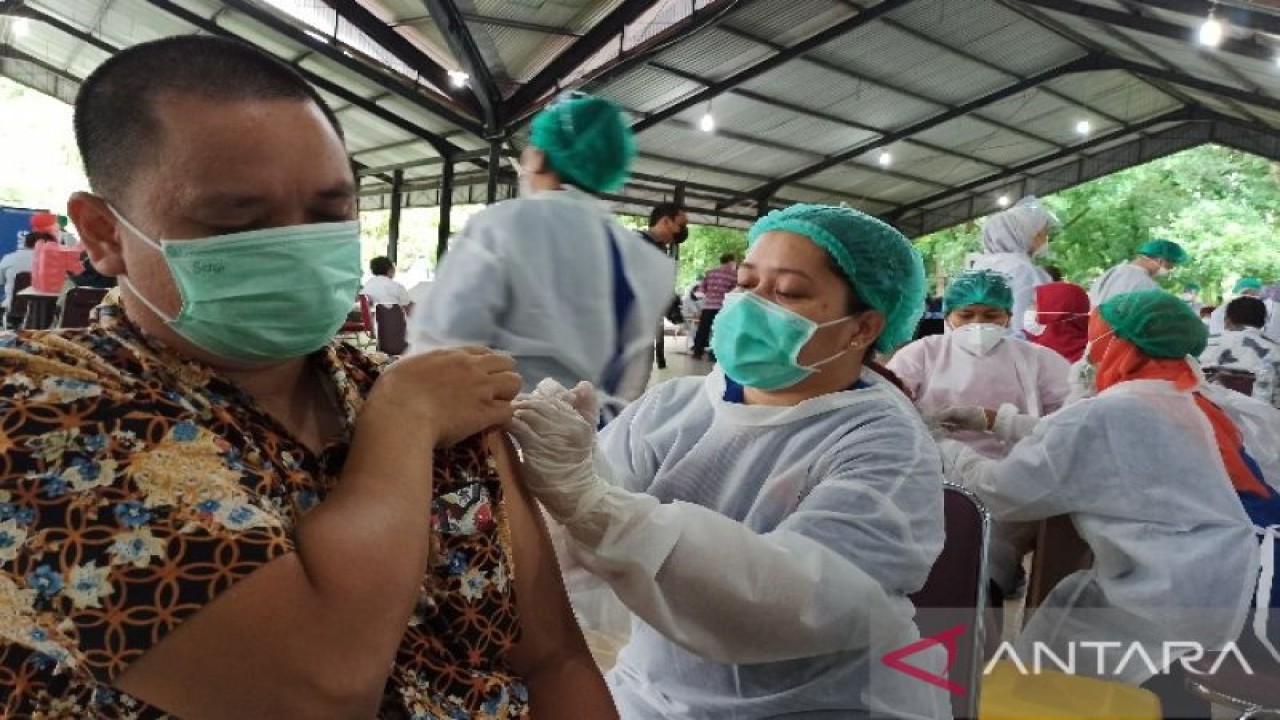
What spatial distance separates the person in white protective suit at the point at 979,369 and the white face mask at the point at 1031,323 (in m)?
0.88

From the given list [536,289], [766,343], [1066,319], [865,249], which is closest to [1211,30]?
[1066,319]

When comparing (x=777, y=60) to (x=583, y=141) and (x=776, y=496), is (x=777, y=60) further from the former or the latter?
(x=776, y=496)

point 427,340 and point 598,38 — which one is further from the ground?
point 598,38

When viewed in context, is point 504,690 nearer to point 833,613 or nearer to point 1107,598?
point 833,613

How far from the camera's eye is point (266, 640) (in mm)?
619

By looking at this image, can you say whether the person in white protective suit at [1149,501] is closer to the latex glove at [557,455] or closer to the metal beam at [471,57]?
the latex glove at [557,455]

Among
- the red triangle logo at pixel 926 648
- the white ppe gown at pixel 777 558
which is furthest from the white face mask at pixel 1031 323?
the red triangle logo at pixel 926 648

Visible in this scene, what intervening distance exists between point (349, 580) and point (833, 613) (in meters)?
0.68

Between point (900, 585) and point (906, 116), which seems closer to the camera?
point (900, 585)

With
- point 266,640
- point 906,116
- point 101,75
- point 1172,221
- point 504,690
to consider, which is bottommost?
point 504,690

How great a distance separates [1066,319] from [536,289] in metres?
2.56

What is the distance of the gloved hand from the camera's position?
2.61 metres

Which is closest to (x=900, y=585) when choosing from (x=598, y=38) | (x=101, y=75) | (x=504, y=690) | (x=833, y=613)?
(x=833, y=613)

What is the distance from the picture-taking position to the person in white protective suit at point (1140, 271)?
4969 mm
